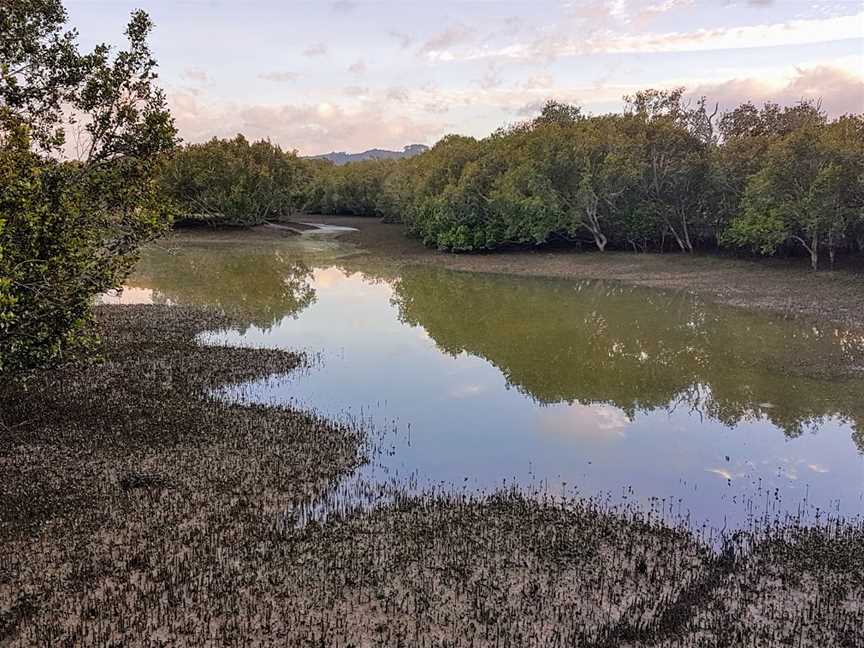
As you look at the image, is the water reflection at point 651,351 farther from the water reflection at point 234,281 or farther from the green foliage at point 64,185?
the green foliage at point 64,185

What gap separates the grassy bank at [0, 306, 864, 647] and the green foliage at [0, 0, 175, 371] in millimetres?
2857

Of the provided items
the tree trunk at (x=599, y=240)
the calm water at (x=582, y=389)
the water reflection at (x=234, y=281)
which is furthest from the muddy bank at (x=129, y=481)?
the tree trunk at (x=599, y=240)

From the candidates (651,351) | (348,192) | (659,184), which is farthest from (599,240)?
(348,192)

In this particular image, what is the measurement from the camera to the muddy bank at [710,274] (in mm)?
33594

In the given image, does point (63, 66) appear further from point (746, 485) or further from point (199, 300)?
point (199, 300)

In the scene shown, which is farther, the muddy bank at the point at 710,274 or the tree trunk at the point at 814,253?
the tree trunk at the point at 814,253

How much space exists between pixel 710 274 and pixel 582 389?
1033 inches

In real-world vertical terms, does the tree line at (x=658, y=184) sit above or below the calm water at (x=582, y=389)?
above

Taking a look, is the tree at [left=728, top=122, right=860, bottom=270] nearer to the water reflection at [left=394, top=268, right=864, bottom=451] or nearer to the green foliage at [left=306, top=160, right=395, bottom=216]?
the water reflection at [left=394, top=268, right=864, bottom=451]

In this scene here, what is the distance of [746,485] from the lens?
14.3 m

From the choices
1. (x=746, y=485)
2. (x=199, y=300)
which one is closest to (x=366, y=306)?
(x=199, y=300)

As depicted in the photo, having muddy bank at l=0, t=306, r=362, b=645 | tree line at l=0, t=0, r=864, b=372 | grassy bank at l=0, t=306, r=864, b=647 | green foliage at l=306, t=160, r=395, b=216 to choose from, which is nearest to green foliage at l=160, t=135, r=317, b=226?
tree line at l=0, t=0, r=864, b=372

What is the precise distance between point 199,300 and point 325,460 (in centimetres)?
2308

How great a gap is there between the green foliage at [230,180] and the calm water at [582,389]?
33956 millimetres
